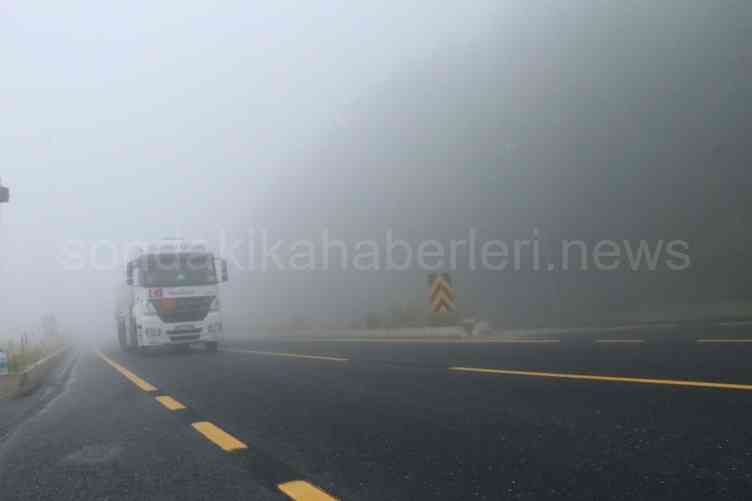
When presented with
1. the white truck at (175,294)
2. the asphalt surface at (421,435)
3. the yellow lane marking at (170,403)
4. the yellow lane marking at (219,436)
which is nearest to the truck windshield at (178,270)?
the white truck at (175,294)

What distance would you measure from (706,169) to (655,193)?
244cm

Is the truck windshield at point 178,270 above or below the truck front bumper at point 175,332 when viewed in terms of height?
above

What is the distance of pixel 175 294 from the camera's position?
55.5 feet

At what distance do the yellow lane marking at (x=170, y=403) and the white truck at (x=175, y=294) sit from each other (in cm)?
905

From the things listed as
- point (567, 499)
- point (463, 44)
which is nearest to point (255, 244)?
point (463, 44)

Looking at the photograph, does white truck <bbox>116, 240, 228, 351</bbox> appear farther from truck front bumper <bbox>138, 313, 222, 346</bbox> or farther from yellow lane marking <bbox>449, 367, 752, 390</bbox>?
yellow lane marking <bbox>449, 367, 752, 390</bbox>

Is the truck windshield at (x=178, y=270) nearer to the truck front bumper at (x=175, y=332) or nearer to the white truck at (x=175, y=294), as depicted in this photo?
the white truck at (x=175, y=294)

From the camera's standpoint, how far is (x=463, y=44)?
70.6 m

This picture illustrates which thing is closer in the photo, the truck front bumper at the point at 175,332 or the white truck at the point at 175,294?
the truck front bumper at the point at 175,332

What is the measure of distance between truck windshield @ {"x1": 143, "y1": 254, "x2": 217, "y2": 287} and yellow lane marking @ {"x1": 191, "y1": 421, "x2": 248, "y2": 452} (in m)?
11.7

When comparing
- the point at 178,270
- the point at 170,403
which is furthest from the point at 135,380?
the point at 178,270

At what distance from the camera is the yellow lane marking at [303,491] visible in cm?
350

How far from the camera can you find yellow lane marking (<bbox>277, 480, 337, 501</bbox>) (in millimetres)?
3496

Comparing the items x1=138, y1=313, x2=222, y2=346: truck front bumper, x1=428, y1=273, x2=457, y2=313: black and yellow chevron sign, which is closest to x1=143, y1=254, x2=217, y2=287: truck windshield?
x1=138, y1=313, x2=222, y2=346: truck front bumper
